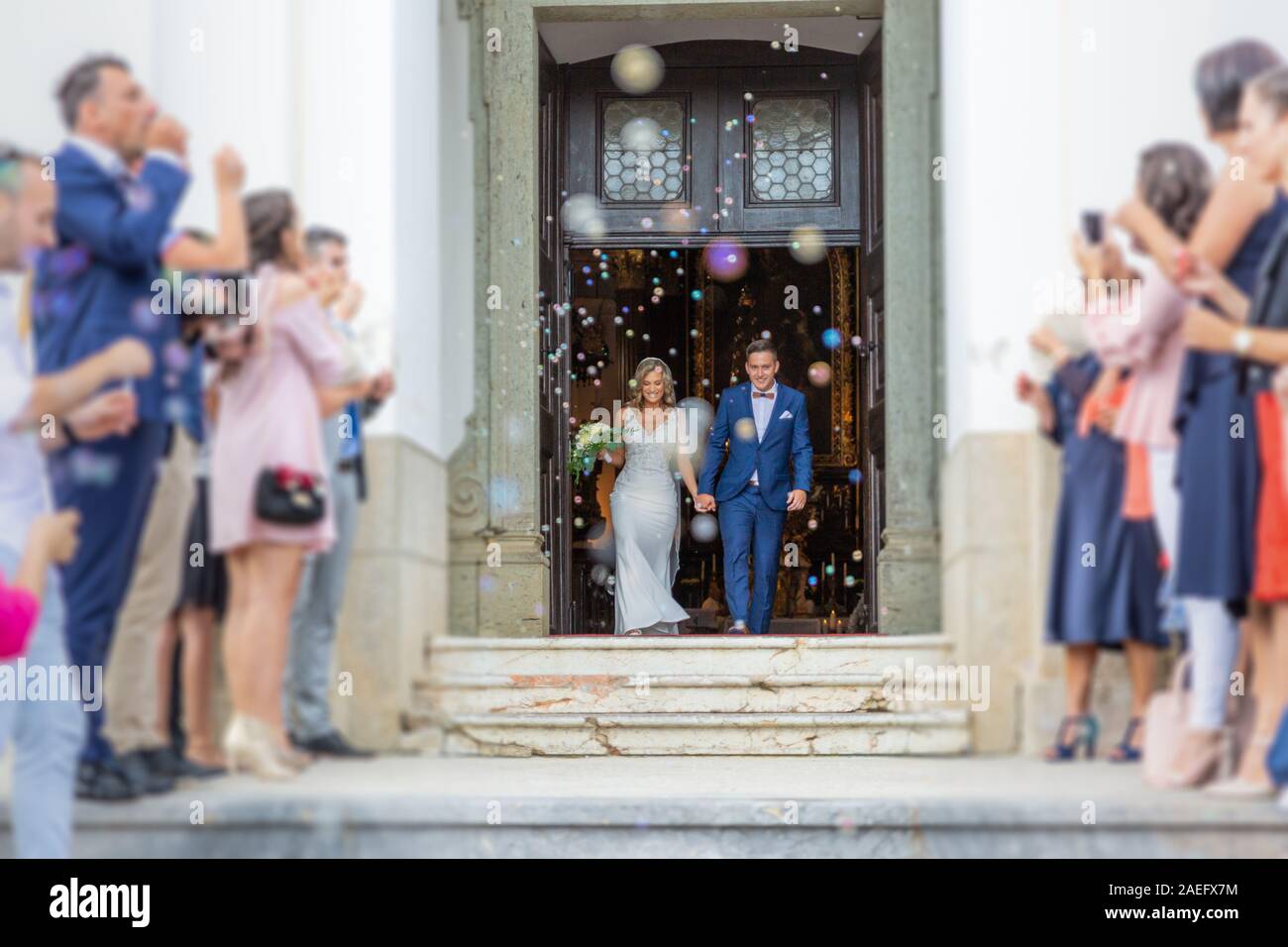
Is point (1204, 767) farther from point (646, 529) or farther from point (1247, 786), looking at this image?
point (646, 529)

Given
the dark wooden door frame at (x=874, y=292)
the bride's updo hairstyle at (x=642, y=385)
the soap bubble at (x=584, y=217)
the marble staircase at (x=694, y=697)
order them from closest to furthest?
the marble staircase at (x=694, y=697)
the dark wooden door frame at (x=874, y=292)
the soap bubble at (x=584, y=217)
the bride's updo hairstyle at (x=642, y=385)

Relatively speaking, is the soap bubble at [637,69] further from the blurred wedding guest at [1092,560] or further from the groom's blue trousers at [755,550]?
the blurred wedding guest at [1092,560]

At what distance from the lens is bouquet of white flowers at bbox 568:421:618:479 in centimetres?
870

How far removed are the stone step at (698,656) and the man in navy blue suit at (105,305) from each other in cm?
112

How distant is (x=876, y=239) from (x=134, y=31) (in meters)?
2.71

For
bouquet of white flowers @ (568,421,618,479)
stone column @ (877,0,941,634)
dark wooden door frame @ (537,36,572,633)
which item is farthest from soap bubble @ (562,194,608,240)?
stone column @ (877,0,941,634)

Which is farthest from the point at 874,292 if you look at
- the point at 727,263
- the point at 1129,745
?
the point at 727,263

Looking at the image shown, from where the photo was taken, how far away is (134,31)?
12.8 ft

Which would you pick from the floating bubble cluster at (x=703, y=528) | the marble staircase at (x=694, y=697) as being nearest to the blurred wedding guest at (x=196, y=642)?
the marble staircase at (x=694, y=697)

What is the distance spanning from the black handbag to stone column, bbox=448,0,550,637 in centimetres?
51

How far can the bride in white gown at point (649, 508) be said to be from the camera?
713cm

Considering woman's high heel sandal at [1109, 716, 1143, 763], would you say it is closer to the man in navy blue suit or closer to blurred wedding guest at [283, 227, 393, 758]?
blurred wedding guest at [283, 227, 393, 758]
